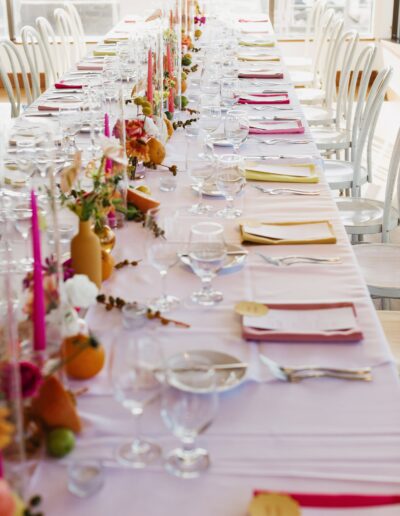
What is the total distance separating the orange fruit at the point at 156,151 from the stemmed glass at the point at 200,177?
11 cm

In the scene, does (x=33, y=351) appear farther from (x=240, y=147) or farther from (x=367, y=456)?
(x=240, y=147)

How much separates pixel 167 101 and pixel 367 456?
8.62 feet

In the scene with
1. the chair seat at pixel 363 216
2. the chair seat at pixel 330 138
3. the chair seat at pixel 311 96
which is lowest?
the chair seat at pixel 363 216

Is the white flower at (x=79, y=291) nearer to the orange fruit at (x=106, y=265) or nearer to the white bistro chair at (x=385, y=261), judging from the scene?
the orange fruit at (x=106, y=265)

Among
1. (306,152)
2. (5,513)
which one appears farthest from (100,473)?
(306,152)

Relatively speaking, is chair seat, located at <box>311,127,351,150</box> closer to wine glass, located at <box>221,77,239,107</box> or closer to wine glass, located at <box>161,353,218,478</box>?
wine glass, located at <box>221,77,239,107</box>

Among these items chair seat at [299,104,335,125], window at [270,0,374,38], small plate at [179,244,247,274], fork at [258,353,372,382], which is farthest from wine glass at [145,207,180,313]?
window at [270,0,374,38]

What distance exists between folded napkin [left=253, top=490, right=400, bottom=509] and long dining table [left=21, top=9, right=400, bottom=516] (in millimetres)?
13

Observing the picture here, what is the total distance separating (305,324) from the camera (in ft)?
5.67

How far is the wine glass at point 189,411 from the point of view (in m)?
1.16

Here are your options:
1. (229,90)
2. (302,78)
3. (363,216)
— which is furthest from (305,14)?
(363,216)

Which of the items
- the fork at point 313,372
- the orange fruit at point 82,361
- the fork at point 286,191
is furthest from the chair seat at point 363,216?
the orange fruit at point 82,361

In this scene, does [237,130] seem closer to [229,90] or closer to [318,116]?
[229,90]

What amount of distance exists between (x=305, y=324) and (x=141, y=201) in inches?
34.4
